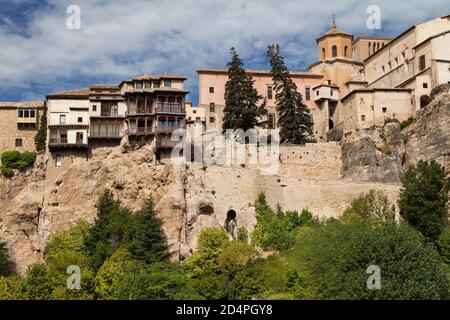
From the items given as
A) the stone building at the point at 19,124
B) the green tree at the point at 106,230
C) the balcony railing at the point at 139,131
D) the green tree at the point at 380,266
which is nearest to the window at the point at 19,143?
the stone building at the point at 19,124

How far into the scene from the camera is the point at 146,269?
47.4 m

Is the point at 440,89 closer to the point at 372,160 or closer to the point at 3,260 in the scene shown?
the point at 372,160

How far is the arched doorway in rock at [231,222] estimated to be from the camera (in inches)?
2222

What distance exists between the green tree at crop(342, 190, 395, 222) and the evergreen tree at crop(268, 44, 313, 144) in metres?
12.3

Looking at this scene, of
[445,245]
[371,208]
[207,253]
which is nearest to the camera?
[445,245]

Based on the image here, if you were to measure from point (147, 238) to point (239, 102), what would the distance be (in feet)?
65.0

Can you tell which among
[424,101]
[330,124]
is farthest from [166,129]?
[424,101]

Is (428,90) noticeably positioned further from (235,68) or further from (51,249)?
(51,249)

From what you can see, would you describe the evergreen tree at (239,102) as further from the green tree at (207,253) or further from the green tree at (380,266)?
the green tree at (380,266)

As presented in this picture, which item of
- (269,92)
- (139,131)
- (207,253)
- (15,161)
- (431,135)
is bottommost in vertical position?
(207,253)

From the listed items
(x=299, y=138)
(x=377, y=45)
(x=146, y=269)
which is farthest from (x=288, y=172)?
(x=377, y=45)

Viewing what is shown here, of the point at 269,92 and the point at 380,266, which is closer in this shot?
the point at 380,266

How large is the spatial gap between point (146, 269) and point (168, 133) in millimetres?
16422

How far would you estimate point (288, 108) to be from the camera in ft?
225
